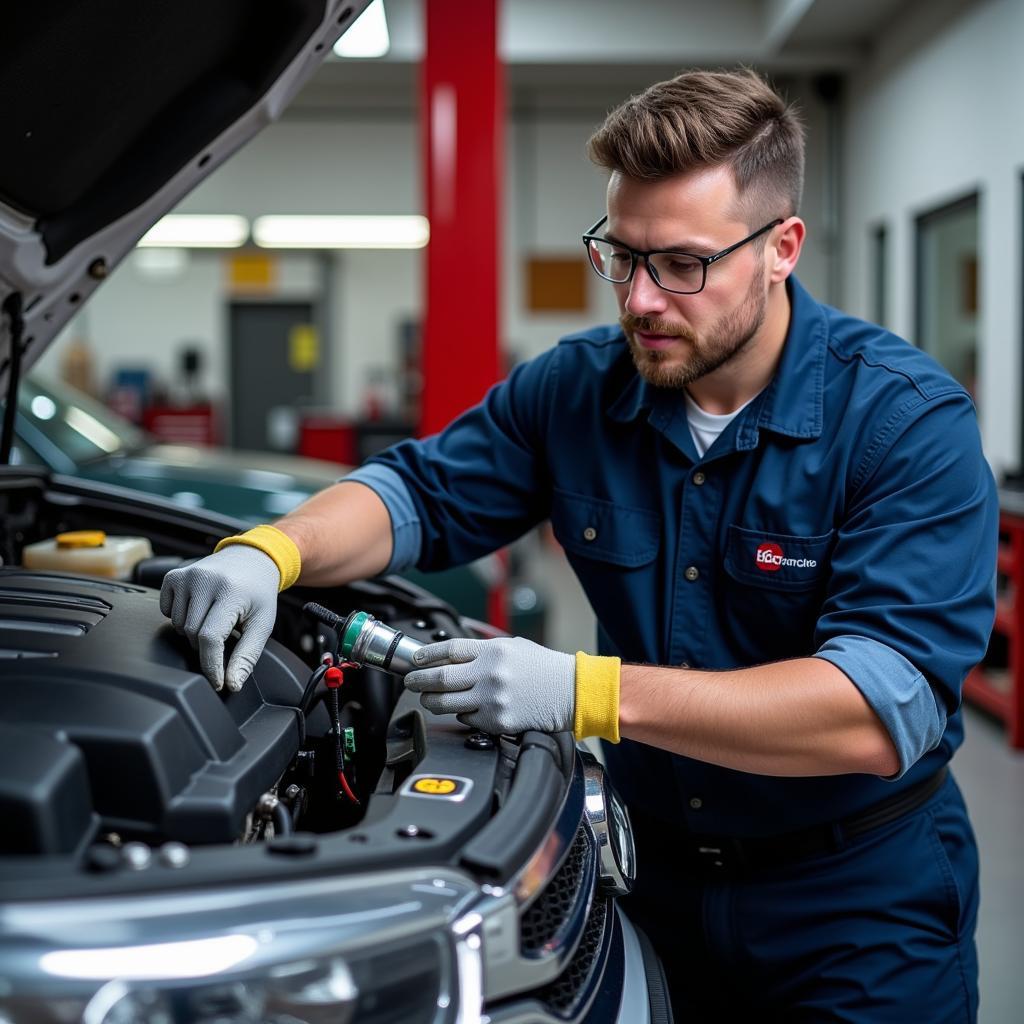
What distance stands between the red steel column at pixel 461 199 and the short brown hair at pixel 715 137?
2498 mm

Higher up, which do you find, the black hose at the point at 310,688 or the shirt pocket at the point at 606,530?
the shirt pocket at the point at 606,530

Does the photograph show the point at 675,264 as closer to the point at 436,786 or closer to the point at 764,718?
the point at 764,718

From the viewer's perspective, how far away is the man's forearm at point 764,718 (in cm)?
112

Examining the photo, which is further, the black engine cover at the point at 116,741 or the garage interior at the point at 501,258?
the garage interior at the point at 501,258

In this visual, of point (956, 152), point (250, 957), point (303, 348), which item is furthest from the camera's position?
point (303, 348)

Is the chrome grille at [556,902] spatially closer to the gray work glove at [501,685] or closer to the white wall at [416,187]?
the gray work glove at [501,685]

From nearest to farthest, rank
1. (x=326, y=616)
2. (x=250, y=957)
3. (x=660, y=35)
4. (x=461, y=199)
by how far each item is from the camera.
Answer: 1. (x=250, y=957)
2. (x=326, y=616)
3. (x=461, y=199)
4. (x=660, y=35)

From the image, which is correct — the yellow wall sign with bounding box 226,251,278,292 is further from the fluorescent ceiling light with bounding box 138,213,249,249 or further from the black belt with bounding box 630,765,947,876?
the black belt with bounding box 630,765,947,876

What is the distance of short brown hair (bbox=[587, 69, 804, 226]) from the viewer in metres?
1.32

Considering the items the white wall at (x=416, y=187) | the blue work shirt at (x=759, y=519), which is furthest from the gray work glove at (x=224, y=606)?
the white wall at (x=416, y=187)

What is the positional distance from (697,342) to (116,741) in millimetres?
814

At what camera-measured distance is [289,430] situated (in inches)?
373

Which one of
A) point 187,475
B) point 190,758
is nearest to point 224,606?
point 190,758

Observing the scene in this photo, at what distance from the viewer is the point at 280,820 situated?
99 cm
